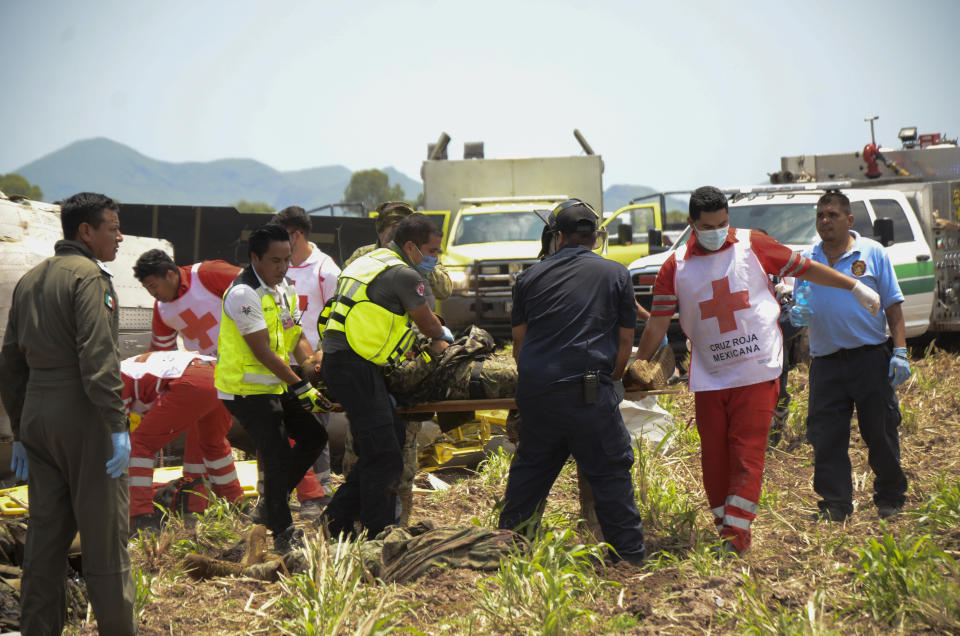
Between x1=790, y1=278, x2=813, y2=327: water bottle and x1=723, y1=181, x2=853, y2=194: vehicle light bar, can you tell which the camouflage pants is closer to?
x1=790, y1=278, x2=813, y2=327: water bottle

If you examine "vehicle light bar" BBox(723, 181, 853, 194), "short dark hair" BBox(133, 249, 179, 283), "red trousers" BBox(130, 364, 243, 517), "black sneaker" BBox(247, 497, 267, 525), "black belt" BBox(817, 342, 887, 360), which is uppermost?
A: "vehicle light bar" BBox(723, 181, 853, 194)

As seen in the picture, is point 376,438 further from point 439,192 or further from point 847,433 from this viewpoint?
point 439,192

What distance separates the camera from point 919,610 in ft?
11.6

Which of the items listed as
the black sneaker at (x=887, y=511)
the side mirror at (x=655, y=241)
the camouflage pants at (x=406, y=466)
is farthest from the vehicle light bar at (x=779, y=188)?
the camouflage pants at (x=406, y=466)

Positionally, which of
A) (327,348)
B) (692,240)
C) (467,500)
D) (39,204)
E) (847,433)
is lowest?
(467,500)

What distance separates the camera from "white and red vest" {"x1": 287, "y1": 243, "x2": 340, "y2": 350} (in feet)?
22.7

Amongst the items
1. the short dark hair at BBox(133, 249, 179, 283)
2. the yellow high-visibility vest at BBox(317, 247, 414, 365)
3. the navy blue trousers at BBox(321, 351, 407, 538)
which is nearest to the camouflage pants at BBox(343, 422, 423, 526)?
the navy blue trousers at BBox(321, 351, 407, 538)

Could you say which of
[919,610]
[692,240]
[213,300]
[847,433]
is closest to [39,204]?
[213,300]

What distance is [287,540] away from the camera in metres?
5.48

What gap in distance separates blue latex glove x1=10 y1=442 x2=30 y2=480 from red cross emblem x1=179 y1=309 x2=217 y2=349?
2.30 metres

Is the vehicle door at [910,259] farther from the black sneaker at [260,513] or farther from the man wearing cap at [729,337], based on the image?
the black sneaker at [260,513]

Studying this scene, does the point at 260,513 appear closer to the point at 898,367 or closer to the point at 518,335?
the point at 518,335

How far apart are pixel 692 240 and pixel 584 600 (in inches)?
79.3

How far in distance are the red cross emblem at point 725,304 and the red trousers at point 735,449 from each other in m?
0.34
